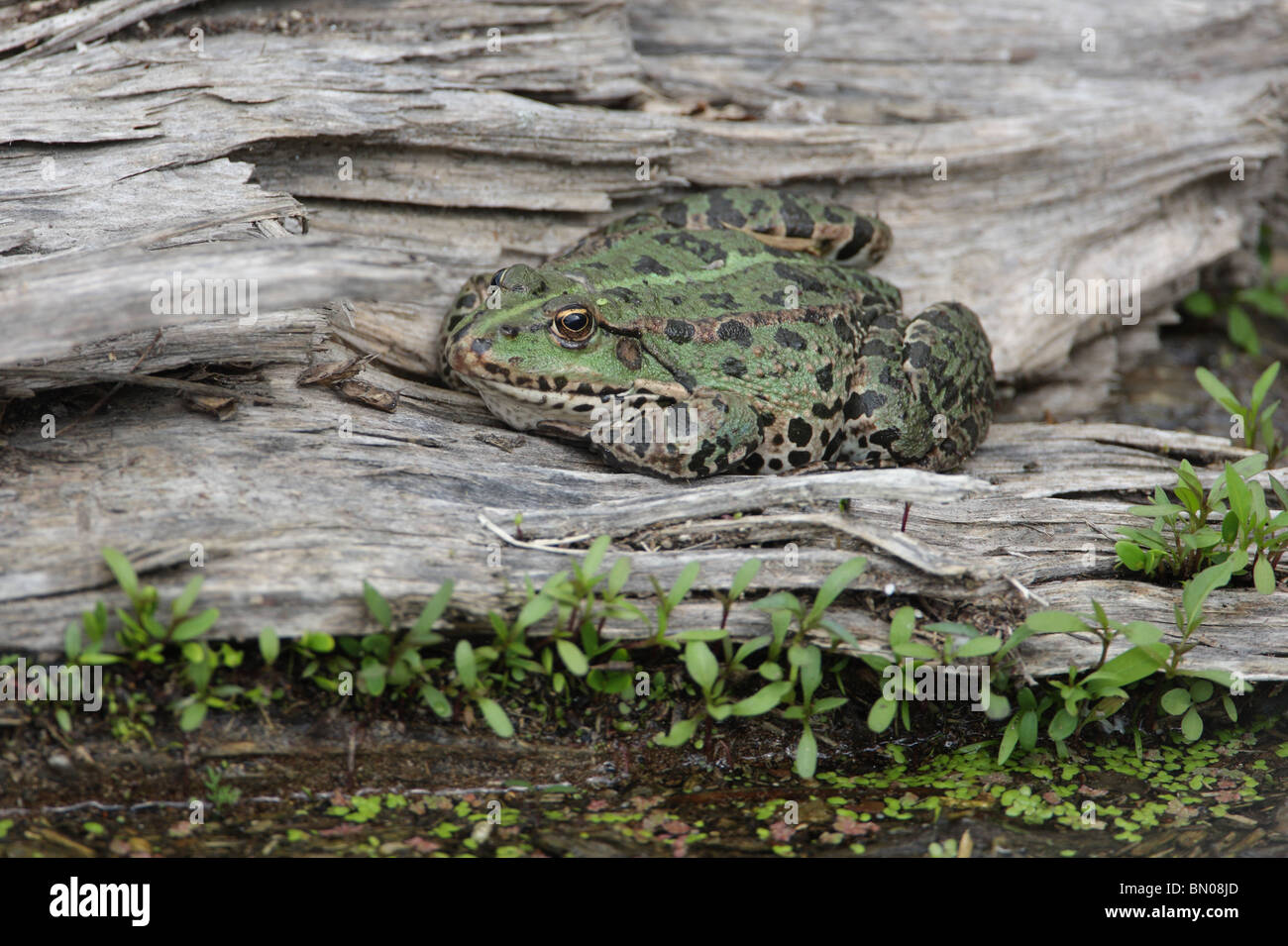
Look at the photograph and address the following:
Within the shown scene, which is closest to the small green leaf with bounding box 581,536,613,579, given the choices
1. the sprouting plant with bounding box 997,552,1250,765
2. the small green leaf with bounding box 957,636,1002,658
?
the small green leaf with bounding box 957,636,1002,658

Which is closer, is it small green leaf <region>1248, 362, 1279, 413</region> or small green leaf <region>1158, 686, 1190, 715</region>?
small green leaf <region>1158, 686, 1190, 715</region>

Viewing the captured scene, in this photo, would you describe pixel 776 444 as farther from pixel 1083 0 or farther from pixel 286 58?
pixel 1083 0

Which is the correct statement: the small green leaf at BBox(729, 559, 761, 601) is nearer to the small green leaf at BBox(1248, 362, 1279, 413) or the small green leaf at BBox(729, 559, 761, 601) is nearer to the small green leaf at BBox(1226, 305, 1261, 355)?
the small green leaf at BBox(1248, 362, 1279, 413)

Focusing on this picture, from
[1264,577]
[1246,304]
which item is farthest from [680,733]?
[1246,304]

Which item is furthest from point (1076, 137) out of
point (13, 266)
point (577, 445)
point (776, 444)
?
point (13, 266)

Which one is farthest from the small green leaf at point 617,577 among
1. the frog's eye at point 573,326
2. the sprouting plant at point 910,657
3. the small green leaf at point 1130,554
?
the small green leaf at point 1130,554

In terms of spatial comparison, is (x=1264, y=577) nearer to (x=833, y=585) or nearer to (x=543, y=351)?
(x=833, y=585)

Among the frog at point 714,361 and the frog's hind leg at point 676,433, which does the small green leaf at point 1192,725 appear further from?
the frog's hind leg at point 676,433
